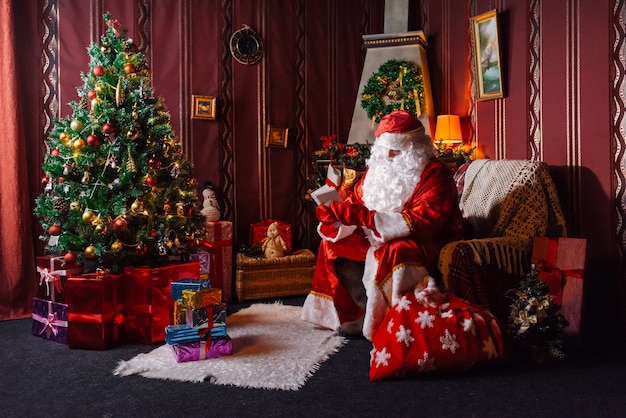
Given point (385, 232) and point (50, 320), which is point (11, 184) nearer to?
point (50, 320)

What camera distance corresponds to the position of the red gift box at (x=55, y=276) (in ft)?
10.5

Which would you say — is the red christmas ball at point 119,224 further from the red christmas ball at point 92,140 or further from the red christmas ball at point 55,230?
the red christmas ball at point 92,140

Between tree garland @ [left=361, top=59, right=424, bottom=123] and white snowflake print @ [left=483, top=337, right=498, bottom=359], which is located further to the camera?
tree garland @ [left=361, top=59, right=424, bottom=123]

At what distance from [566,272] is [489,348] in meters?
0.76

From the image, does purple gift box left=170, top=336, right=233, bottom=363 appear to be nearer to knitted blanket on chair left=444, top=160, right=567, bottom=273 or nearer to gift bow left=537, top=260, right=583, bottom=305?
knitted blanket on chair left=444, top=160, right=567, bottom=273

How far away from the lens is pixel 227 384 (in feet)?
A: 7.99

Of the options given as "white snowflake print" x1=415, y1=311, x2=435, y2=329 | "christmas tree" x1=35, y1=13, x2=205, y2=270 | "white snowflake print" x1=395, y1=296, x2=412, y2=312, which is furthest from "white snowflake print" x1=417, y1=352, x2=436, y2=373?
"christmas tree" x1=35, y1=13, x2=205, y2=270

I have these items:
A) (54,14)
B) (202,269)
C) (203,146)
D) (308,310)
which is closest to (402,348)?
(308,310)

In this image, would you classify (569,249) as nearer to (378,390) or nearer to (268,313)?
(378,390)

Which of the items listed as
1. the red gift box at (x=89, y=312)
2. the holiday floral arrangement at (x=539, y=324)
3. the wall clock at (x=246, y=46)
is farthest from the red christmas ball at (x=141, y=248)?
the wall clock at (x=246, y=46)

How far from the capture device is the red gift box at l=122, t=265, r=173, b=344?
3.11 metres

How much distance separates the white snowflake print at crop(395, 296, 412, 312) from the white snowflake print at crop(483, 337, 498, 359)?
0.40m

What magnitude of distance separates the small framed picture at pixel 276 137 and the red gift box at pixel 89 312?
227cm

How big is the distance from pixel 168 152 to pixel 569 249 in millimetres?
2528
